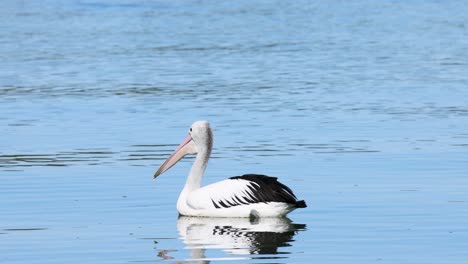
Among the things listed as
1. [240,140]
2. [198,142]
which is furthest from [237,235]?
[240,140]

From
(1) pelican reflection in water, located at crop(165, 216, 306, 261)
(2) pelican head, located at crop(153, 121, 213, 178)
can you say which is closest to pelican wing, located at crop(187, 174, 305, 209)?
(1) pelican reflection in water, located at crop(165, 216, 306, 261)

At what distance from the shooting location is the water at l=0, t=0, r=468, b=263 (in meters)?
9.95

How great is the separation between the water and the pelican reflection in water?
0.08ft

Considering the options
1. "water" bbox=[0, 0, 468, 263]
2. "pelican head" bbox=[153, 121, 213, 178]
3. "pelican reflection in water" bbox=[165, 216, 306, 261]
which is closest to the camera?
"pelican reflection in water" bbox=[165, 216, 306, 261]

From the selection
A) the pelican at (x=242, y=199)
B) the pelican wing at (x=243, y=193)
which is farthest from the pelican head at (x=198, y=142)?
the pelican wing at (x=243, y=193)

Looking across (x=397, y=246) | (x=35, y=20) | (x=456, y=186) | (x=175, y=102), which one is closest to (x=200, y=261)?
(x=397, y=246)

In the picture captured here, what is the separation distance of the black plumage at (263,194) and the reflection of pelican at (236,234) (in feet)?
0.53

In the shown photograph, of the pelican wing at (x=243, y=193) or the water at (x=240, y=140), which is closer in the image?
the water at (x=240, y=140)

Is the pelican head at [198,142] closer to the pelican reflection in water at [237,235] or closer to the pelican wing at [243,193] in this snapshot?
the pelican wing at [243,193]

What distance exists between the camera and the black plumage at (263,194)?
1088cm

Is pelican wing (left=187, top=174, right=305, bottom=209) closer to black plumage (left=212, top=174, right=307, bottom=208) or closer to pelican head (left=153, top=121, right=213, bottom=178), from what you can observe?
black plumage (left=212, top=174, right=307, bottom=208)

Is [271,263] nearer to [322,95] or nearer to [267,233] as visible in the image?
[267,233]

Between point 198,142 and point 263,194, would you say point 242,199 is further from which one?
point 198,142

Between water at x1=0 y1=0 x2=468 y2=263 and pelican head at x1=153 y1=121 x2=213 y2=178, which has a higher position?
pelican head at x1=153 y1=121 x2=213 y2=178
